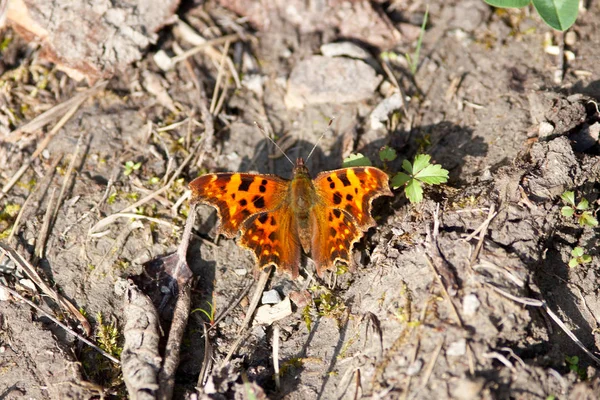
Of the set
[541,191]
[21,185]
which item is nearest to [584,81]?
[541,191]

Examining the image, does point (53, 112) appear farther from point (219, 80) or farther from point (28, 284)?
point (28, 284)

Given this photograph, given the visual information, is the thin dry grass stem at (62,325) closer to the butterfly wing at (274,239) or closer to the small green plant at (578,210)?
the butterfly wing at (274,239)

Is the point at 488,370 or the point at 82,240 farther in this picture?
the point at 82,240

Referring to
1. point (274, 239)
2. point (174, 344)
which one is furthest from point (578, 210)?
point (174, 344)

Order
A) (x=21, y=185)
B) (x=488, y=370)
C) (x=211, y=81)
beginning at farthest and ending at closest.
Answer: (x=211, y=81) < (x=21, y=185) < (x=488, y=370)

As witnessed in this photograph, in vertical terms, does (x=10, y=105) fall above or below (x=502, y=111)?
above

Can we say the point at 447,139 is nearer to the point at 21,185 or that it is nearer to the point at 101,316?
the point at 101,316

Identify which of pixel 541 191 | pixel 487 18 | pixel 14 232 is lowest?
pixel 541 191

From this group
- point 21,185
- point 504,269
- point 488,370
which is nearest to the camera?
point 488,370
